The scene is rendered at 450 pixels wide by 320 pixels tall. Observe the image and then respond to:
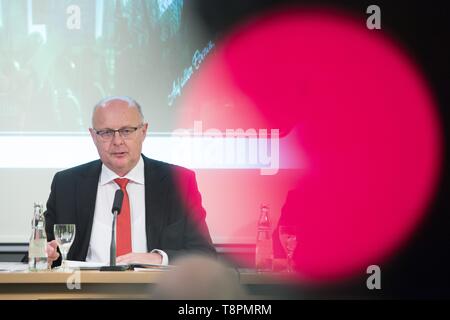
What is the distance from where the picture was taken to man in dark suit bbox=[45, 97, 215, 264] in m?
3.41

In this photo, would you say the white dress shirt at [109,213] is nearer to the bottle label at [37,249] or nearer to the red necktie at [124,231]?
the red necktie at [124,231]

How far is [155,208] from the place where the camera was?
3.49m

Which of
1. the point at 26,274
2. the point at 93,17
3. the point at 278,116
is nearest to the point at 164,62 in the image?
the point at 93,17

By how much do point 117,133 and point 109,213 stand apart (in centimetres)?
39

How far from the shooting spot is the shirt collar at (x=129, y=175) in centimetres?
355

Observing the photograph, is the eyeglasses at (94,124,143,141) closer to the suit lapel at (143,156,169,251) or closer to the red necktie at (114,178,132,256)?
the suit lapel at (143,156,169,251)

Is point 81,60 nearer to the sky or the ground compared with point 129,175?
nearer to the sky

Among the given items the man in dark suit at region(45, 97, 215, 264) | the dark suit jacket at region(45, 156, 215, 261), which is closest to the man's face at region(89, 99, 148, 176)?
the man in dark suit at region(45, 97, 215, 264)

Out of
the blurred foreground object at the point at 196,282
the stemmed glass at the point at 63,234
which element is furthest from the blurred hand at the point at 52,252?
the blurred foreground object at the point at 196,282

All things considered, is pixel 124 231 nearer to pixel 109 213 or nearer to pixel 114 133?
pixel 109 213

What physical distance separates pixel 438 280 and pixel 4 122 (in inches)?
119

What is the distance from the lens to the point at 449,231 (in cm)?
486

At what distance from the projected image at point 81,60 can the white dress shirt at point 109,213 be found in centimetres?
82

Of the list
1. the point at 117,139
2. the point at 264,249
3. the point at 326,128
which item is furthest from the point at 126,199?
the point at 326,128
